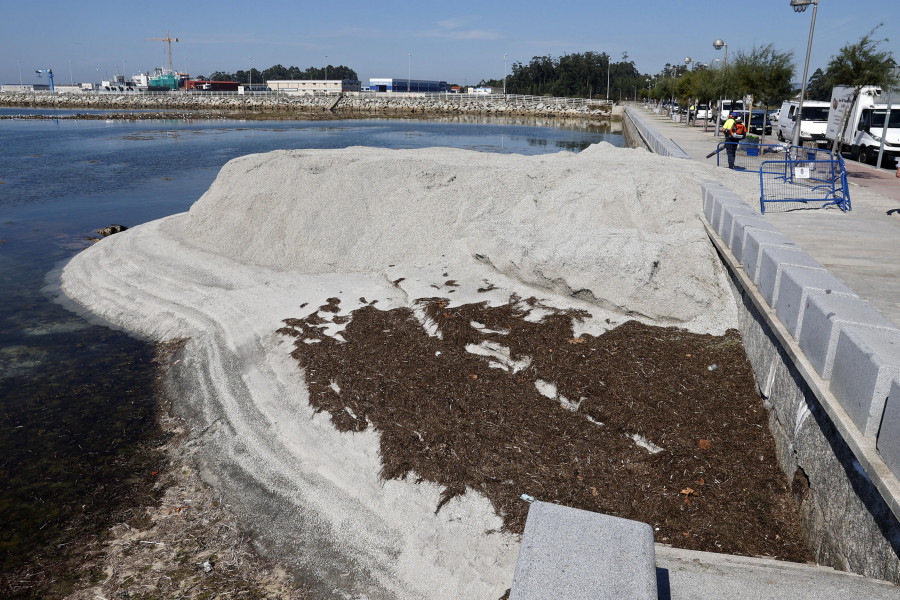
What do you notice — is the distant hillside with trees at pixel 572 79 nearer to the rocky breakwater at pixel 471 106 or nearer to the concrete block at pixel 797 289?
the rocky breakwater at pixel 471 106

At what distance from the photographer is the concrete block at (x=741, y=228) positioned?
8.59m

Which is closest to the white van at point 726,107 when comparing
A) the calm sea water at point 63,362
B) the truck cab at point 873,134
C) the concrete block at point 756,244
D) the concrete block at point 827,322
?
the truck cab at point 873,134

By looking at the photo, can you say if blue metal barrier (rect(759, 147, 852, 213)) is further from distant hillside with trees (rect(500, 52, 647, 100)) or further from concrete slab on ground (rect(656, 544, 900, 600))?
distant hillside with trees (rect(500, 52, 647, 100))

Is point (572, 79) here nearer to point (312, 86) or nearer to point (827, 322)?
point (312, 86)

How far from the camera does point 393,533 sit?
6203mm

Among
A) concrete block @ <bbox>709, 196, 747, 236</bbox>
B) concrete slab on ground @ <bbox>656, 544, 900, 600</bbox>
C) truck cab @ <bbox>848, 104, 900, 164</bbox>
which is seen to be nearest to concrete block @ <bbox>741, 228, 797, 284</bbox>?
concrete block @ <bbox>709, 196, 747, 236</bbox>

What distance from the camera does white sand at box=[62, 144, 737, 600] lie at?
20.3ft

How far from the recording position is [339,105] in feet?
335

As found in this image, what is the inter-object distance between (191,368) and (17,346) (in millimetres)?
4023

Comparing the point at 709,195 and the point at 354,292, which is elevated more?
the point at 709,195

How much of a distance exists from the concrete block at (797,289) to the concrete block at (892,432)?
1.87 metres

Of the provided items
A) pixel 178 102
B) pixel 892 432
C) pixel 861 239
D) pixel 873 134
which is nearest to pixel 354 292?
pixel 861 239

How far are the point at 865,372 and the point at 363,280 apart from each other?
9.83 metres

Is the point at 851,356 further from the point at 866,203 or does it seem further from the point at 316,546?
the point at 866,203
